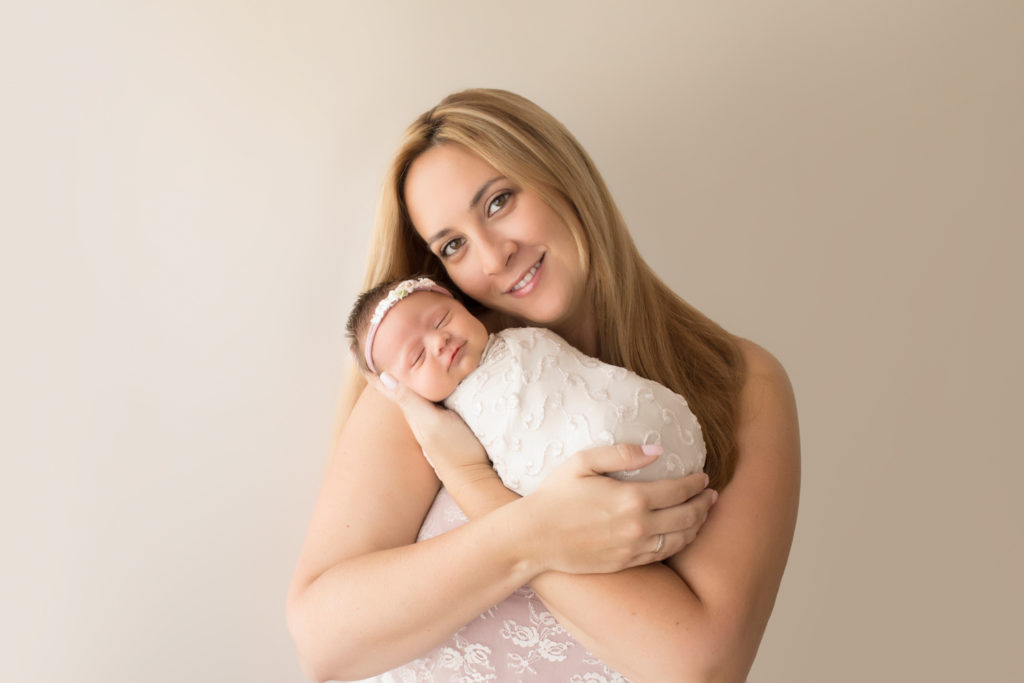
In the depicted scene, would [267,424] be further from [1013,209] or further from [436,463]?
[1013,209]

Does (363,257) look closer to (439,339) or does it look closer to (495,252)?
(495,252)

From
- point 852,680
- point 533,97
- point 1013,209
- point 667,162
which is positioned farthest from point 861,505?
point 533,97

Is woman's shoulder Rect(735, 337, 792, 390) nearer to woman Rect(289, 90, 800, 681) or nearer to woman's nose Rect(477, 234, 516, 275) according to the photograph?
woman Rect(289, 90, 800, 681)

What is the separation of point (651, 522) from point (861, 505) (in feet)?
4.49

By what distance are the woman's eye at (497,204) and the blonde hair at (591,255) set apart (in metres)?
0.05

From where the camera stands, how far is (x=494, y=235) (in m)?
2.14

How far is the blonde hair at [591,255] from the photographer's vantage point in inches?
84.4

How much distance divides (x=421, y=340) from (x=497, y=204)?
0.42 m

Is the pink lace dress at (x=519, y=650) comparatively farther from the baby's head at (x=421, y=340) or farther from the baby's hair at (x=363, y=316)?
the baby's hair at (x=363, y=316)

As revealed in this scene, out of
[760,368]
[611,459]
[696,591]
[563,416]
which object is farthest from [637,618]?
[760,368]

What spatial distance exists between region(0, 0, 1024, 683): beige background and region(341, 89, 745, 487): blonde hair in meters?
0.25

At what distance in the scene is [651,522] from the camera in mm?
1689

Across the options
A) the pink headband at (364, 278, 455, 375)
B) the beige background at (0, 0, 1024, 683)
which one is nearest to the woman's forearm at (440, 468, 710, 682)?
the pink headband at (364, 278, 455, 375)

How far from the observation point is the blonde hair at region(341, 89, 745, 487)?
2.14m
